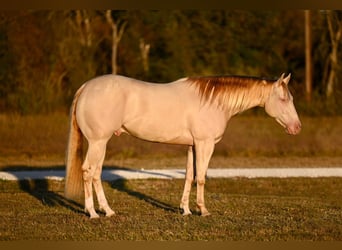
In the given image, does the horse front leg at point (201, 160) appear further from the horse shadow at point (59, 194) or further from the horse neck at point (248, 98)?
the horse neck at point (248, 98)

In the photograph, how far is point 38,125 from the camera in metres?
22.4

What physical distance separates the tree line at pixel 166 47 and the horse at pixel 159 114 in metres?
16.3

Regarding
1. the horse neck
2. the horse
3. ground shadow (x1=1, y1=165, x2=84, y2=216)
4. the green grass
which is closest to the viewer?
the green grass

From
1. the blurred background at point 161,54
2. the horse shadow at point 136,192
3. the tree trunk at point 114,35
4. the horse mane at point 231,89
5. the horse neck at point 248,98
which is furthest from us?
the tree trunk at point 114,35

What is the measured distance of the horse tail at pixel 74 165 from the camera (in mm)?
9469

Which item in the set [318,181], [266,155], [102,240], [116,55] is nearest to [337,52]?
[116,55]

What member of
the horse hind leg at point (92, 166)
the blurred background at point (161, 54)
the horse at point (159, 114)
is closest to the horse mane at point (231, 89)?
the horse at point (159, 114)

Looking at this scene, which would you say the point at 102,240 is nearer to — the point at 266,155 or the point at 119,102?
the point at 119,102

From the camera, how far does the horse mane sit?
9.66 metres

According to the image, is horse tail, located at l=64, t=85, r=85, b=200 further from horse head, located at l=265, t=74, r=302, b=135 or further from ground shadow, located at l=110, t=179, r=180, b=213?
horse head, located at l=265, t=74, r=302, b=135

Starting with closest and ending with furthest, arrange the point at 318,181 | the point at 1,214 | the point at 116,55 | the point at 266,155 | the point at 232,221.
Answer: the point at 232,221
the point at 1,214
the point at 318,181
the point at 266,155
the point at 116,55

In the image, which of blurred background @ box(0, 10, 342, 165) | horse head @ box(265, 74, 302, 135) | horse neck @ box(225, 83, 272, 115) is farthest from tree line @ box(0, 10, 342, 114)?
horse neck @ box(225, 83, 272, 115)

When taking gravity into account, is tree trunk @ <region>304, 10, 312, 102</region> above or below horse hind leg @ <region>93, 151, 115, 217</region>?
below

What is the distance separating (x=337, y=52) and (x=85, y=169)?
24.6 metres
